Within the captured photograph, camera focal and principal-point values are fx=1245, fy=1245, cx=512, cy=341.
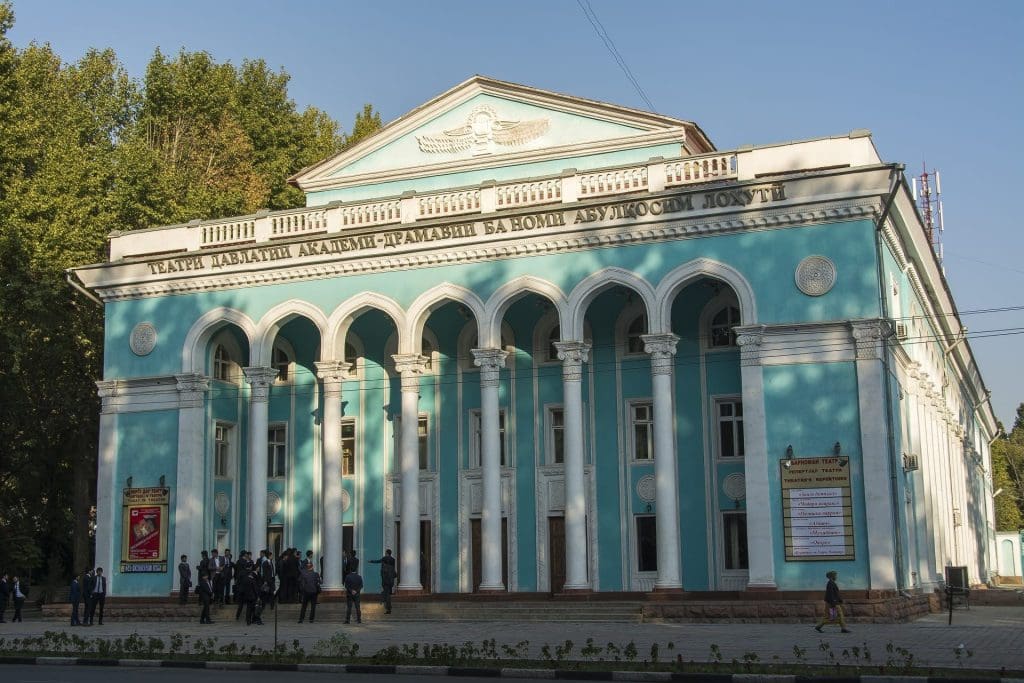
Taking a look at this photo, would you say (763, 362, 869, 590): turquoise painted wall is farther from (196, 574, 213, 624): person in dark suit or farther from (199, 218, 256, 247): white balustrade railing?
(199, 218, 256, 247): white balustrade railing

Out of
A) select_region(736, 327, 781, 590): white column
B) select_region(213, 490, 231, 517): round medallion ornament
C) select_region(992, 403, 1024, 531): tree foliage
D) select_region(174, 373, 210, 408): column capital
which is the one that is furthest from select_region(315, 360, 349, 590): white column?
select_region(992, 403, 1024, 531): tree foliage

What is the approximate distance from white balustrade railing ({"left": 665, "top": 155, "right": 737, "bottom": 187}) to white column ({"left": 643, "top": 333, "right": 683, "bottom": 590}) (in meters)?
3.30

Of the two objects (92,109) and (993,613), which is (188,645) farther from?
(92,109)

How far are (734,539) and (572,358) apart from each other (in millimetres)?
5175

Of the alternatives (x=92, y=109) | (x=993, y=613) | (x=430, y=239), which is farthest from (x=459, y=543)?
(x=92, y=109)

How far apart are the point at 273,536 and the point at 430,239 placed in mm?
8799

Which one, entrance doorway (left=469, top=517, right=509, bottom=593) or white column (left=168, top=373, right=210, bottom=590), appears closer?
entrance doorway (left=469, top=517, right=509, bottom=593)

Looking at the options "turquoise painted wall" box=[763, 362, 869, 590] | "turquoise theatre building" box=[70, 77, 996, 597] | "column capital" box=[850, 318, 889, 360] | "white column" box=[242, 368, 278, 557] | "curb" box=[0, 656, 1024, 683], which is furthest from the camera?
"white column" box=[242, 368, 278, 557]

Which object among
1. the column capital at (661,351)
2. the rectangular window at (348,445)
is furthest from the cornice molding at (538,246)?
the rectangular window at (348,445)

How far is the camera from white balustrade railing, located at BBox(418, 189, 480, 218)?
1095 inches

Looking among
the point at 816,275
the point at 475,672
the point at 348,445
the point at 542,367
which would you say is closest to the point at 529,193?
the point at 542,367

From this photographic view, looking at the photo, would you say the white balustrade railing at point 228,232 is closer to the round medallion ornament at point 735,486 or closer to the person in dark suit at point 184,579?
the person in dark suit at point 184,579

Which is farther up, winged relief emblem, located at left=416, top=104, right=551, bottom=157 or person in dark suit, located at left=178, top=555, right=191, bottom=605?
winged relief emblem, located at left=416, top=104, right=551, bottom=157

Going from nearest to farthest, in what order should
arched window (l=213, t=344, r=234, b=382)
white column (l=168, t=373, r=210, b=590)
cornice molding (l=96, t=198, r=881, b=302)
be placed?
cornice molding (l=96, t=198, r=881, b=302) → white column (l=168, t=373, r=210, b=590) → arched window (l=213, t=344, r=234, b=382)
